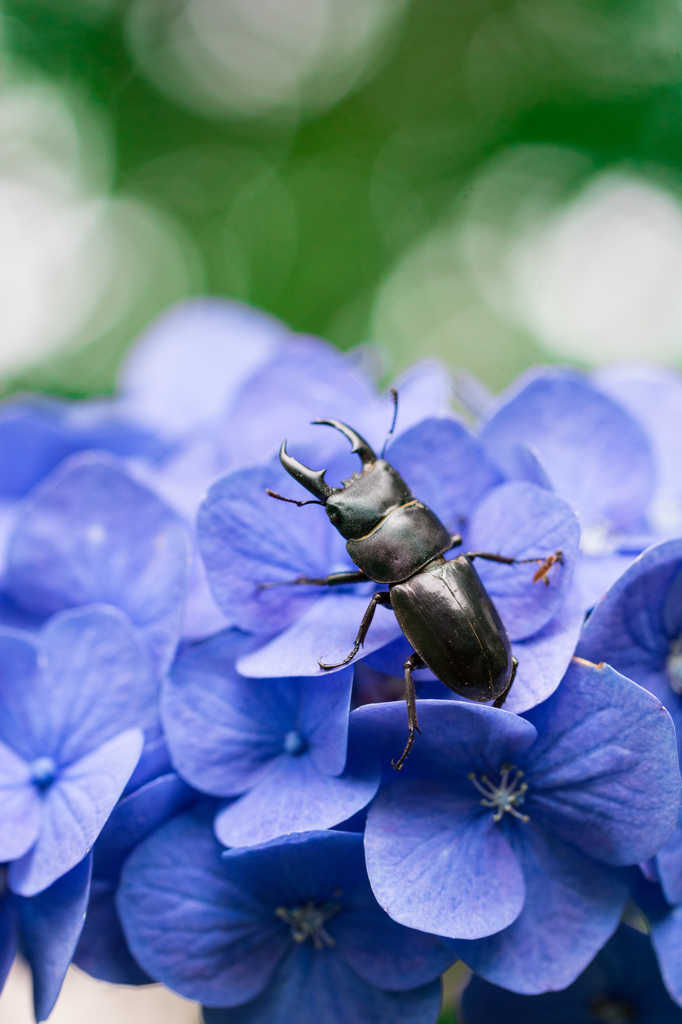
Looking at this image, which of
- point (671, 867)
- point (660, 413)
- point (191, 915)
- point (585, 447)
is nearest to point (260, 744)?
point (191, 915)

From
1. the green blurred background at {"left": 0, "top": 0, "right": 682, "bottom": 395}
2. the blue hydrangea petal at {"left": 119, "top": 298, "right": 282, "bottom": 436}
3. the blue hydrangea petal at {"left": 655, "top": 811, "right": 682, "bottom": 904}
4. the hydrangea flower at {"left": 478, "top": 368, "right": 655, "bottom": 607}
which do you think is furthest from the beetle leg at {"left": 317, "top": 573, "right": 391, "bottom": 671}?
the green blurred background at {"left": 0, "top": 0, "right": 682, "bottom": 395}

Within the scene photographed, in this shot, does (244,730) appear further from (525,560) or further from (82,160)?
(82,160)

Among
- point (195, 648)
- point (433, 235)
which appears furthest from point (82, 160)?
point (195, 648)

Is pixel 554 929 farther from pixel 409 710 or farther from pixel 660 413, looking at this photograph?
pixel 660 413

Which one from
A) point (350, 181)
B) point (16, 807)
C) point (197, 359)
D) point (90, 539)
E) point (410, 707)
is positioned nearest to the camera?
A: point (410, 707)

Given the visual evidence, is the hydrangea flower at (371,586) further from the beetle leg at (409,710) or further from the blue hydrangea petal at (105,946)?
the blue hydrangea petal at (105,946)
